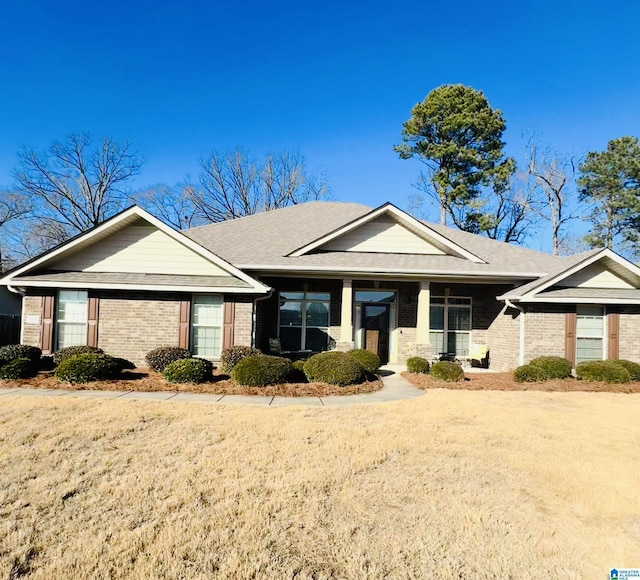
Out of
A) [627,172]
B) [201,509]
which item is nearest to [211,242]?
[201,509]

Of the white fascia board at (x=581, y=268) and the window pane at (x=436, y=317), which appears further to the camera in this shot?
the window pane at (x=436, y=317)

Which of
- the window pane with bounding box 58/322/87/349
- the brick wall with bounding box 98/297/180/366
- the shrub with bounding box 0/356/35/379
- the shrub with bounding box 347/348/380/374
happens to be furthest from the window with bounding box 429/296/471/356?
the shrub with bounding box 0/356/35/379

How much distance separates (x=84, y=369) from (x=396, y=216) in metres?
10.6

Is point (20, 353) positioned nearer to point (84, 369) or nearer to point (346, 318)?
point (84, 369)

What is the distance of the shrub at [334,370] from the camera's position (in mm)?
9773

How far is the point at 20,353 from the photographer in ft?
34.2

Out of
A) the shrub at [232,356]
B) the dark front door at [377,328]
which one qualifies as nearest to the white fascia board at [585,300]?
the dark front door at [377,328]

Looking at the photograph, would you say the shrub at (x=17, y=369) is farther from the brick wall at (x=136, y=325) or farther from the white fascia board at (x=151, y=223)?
the white fascia board at (x=151, y=223)

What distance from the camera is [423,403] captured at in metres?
8.38

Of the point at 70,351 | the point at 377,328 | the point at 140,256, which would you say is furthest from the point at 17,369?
the point at 377,328

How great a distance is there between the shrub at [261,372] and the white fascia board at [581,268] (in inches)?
304

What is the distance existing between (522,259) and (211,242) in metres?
11.8

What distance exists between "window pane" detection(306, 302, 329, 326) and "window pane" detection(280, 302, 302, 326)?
33cm

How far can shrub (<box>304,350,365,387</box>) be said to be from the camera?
9.77 m
